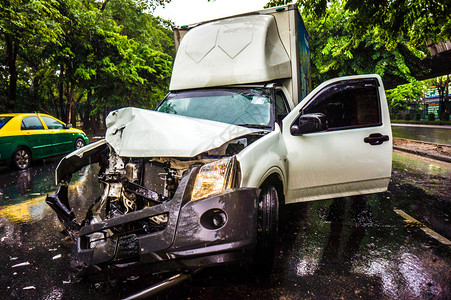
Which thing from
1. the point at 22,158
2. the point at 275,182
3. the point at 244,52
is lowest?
the point at 22,158

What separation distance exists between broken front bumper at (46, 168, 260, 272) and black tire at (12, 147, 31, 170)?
755 cm

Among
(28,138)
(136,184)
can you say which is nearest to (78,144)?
(28,138)

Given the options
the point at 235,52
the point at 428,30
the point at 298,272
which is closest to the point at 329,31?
the point at 428,30

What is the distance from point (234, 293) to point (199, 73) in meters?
3.19

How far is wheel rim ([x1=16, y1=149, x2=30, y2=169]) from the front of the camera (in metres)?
8.10

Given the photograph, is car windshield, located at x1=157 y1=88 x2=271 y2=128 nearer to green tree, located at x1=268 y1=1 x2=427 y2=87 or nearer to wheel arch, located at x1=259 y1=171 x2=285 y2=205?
wheel arch, located at x1=259 y1=171 x2=285 y2=205

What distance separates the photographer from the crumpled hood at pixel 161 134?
236cm

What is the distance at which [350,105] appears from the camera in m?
3.80

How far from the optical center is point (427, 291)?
2.36 m

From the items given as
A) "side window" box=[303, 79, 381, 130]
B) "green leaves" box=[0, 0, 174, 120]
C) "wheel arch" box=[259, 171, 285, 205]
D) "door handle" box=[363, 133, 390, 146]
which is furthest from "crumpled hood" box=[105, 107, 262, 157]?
"green leaves" box=[0, 0, 174, 120]

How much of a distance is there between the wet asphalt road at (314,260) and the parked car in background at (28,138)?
3.51 meters

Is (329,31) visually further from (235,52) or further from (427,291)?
(427,291)

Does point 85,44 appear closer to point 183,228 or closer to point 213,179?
point 213,179

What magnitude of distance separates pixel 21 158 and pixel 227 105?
7434mm
